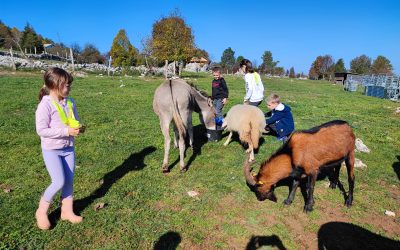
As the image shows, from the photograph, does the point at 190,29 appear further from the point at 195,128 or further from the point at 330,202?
the point at 330,202

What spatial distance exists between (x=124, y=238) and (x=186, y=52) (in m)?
36.6

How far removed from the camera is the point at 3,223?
4664 millimetres

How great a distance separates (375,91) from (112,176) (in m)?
32.9

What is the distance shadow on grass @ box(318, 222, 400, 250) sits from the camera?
4.56 m

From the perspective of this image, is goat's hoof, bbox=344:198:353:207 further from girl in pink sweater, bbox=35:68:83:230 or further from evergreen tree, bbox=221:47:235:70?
evergreen tree, bbox=221:47:235:70

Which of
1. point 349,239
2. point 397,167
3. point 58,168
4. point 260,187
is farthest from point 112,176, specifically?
point 397,167

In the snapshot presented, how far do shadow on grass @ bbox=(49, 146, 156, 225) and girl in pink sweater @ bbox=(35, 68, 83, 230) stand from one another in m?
0.69

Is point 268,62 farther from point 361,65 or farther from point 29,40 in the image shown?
point 29,40

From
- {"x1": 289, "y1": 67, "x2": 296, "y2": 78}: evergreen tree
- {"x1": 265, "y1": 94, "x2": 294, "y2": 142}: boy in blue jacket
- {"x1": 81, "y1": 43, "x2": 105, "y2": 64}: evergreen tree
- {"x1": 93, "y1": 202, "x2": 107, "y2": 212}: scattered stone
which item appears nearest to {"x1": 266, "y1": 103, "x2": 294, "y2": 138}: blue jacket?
{"x1": 265, "y1": 94, "x2": 294, "y2": 142}: boy in blue jacket

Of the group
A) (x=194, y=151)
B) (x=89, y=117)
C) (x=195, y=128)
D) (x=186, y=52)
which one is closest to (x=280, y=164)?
(x=194, y=151)

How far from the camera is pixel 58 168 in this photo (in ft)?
14.3

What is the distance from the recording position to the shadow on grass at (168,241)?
4316 mm

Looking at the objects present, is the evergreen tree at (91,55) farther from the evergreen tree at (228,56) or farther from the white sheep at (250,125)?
the white sheep at (250,125)

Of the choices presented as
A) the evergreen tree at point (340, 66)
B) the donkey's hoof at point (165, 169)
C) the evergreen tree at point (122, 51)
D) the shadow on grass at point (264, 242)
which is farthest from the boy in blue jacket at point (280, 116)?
the evergreen tree at point (340, 66)
